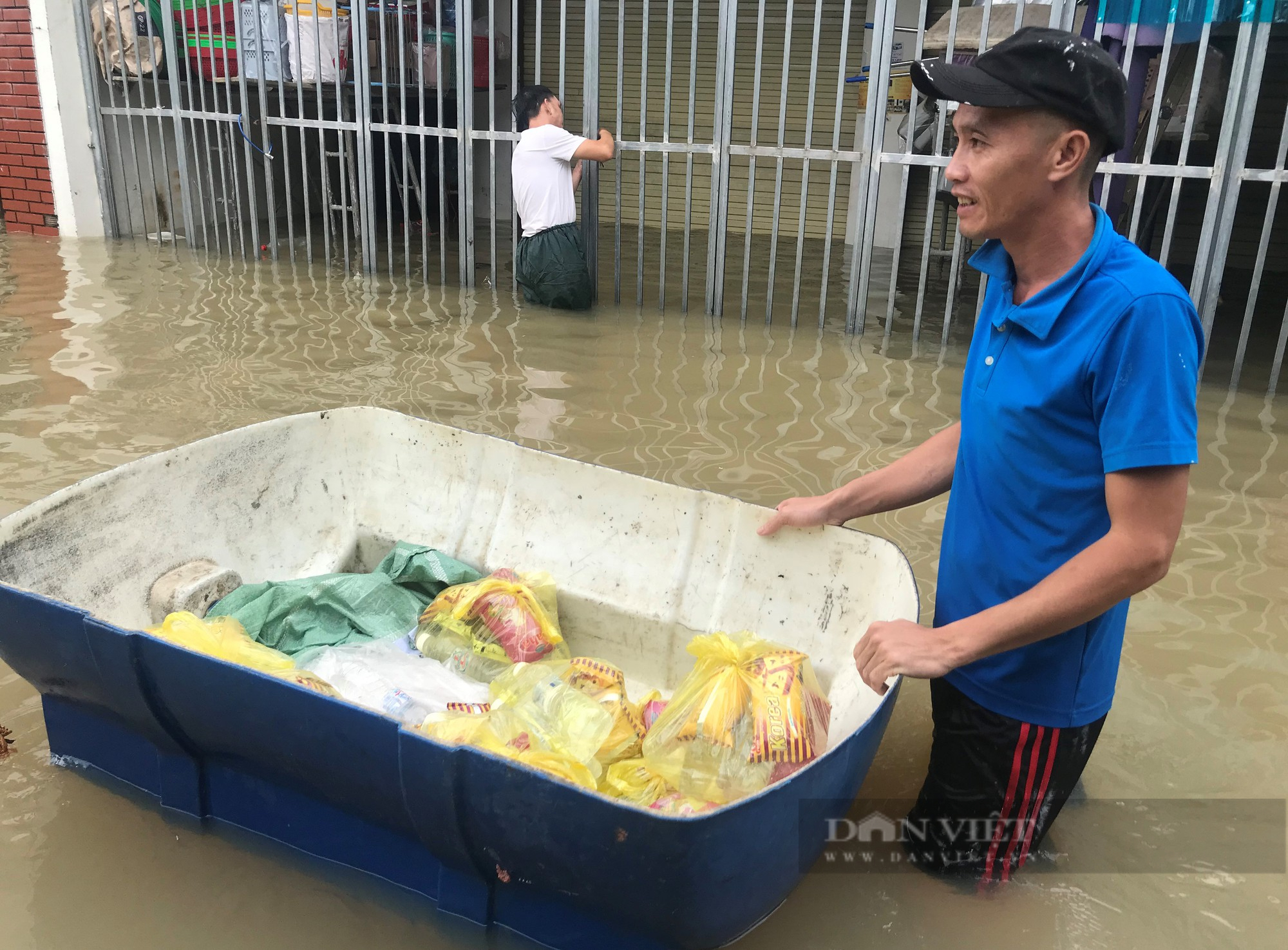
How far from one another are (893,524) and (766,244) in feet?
23.7

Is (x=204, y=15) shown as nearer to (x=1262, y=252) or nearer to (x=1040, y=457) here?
(x=1262, y=252)

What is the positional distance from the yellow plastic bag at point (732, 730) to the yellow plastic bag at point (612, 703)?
0.06 m

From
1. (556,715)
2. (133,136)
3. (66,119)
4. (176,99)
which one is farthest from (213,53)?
(556,715)

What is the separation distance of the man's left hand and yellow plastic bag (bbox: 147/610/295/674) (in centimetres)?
137

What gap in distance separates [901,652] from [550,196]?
6052 mm

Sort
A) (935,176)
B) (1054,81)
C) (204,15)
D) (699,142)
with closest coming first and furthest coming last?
(1054,81) → (935,176) → (699,142) → (204,15)

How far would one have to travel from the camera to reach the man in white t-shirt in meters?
7.23

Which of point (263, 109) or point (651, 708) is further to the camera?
point (263, 109)

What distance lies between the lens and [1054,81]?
1723 mm

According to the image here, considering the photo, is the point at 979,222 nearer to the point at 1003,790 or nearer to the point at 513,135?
the point at 1003,790

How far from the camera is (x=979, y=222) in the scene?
6.29ft

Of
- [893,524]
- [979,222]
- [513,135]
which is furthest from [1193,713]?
[513,135]

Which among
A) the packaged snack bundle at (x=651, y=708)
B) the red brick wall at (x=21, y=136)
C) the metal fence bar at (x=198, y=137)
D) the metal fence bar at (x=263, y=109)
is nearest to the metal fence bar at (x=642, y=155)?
the metal fence bar at (x=263, y=109)

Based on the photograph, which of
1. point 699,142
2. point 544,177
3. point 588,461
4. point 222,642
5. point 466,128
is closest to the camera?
point 222,642
